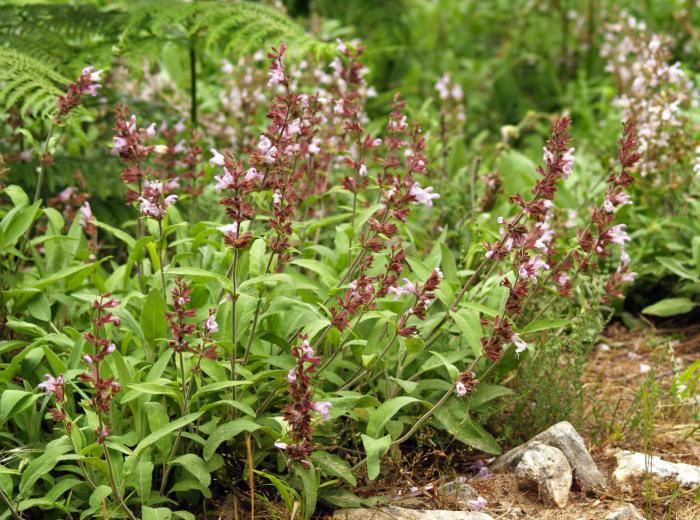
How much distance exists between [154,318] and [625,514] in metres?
1.65

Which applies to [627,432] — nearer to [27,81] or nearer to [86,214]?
[86,214]

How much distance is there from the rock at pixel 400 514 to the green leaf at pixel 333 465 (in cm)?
9

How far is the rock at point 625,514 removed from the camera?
9.76 feet

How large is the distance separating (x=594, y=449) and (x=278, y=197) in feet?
5.07

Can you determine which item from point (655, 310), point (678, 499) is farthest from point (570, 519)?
point (655, 310)

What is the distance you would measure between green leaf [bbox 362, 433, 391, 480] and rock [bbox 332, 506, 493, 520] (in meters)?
0.20

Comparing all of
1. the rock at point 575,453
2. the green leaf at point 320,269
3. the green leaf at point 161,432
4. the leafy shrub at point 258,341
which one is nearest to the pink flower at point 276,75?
the leafy shrub at point 258,341

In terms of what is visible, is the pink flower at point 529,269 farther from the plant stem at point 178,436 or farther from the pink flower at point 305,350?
the plant stem at point 178,436

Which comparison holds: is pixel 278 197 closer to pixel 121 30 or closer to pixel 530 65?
pixel 121 30

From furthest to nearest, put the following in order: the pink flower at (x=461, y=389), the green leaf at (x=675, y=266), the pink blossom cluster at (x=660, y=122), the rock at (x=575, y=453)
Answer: the pink blossom cluster at (x=660, y=122), the green leaf at (x=675, y=266), the rock at (x=575, y=453), the pink flower at (x=461, y=389)

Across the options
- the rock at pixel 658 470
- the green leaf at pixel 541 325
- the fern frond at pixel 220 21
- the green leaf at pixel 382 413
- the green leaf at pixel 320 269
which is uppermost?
the fern frond at pixel 220 21

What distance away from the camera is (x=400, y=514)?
2988 millimetres

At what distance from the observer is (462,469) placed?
11.2 ft

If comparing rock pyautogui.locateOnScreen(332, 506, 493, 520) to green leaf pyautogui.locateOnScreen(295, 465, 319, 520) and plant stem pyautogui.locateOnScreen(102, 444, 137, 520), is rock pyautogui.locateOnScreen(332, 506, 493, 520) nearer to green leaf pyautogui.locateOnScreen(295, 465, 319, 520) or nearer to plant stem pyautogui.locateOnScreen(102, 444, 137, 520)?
green leaf pyautogui.locateOnScreen(295, 465, 319, 520)
